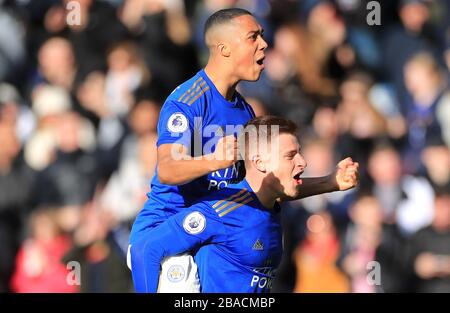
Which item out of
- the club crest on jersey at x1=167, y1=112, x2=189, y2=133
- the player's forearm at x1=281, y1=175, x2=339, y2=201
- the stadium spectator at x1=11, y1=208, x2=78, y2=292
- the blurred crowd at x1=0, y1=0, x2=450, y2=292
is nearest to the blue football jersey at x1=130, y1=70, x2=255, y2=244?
the club crest on jersey at x1=167, y1=112, x2=189, y2=133

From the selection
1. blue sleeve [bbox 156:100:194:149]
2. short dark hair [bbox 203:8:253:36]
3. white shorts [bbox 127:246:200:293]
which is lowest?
white shorts [bbox 127:246:200:293]

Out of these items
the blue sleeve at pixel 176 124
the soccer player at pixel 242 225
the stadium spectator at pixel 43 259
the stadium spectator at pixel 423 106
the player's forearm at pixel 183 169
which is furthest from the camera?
the stadium spectator at pixel 423 106

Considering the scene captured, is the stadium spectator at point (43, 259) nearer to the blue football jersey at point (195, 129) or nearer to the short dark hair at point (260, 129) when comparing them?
the blue football jersey at point (195, 129)

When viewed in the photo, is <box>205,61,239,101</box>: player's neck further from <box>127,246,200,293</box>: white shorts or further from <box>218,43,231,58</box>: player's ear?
<box>127,246,200,293</box>: white shorts

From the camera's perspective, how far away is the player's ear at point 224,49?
22.2 ft

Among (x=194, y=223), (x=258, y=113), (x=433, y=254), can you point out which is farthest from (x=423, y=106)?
(x=194, y=223)

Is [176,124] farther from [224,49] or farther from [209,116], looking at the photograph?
[224,49]

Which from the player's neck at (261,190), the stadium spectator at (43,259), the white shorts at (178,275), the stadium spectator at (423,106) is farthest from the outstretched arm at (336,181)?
the stadium spectator at (423,106)

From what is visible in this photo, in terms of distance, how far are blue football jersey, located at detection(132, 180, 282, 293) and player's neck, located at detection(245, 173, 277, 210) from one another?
24mm

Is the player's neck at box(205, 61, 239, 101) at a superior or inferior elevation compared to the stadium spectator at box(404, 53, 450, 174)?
inferior

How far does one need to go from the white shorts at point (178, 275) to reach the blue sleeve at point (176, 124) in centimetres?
72

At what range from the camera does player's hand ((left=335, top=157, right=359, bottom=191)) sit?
6.61 metres
